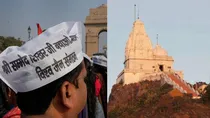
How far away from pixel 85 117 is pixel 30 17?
53cm

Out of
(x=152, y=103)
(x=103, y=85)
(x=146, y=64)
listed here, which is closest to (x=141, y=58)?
(x=146, y=64)

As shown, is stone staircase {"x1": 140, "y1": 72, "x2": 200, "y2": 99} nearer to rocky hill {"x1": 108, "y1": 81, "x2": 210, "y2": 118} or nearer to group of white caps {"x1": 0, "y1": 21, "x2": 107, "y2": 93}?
rocky hill {"x1": 108, "y1": 81, "x2": 210, "y2": 118}

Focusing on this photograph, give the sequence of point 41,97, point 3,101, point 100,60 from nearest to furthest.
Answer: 1. point 41,97
2. point 3,101
3. point 100,60

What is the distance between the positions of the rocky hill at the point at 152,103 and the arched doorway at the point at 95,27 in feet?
74.2

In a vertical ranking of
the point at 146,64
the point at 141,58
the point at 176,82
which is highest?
the point at 141,58

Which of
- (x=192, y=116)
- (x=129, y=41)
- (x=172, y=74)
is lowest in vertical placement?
(x=192, y=116)

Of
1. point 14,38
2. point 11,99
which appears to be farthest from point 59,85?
point 14,38

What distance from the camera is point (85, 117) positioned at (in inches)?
93.7

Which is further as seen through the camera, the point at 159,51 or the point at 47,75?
the point at 159,51

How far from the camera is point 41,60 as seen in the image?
0.92 meters

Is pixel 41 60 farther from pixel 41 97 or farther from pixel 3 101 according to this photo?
pixel 3 101

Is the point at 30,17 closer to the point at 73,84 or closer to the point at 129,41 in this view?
the point at 73,84

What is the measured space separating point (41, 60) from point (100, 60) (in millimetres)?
1786

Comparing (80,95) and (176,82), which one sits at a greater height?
(80,95)
